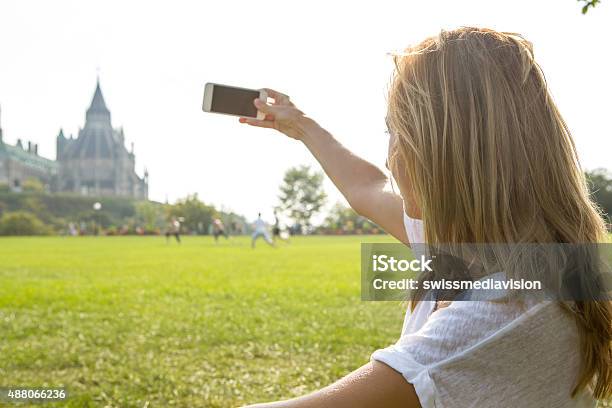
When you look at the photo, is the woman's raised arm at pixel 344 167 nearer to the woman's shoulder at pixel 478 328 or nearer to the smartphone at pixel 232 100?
the smartphone at pixel 232 100

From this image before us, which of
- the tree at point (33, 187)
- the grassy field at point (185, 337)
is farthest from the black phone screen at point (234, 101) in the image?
the tree at point (33, 187)

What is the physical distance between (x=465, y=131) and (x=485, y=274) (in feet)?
0.71

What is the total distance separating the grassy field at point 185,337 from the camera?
4625mm

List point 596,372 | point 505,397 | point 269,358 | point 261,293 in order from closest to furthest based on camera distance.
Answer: point 505,397
point 596,372
point 269,358
point 261,293

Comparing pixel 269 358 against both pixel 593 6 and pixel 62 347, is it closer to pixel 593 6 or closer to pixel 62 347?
pixel 62 347

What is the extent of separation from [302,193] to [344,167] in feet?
284

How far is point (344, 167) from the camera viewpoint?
6.34 ft

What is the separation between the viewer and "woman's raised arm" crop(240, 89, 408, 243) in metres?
1.78

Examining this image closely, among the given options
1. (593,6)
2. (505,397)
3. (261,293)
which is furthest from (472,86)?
(261,293)

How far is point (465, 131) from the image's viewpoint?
94cm

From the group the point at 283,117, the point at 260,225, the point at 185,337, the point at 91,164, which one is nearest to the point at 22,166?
the point at 91,164

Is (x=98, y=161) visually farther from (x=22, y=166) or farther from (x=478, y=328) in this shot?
(x=478, y=328)

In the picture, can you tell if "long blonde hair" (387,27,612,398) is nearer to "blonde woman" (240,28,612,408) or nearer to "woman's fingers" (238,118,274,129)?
"blonde woman" (240,28,612,408)

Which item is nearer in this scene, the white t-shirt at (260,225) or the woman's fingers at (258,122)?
the woman's fingers at (258,122)
